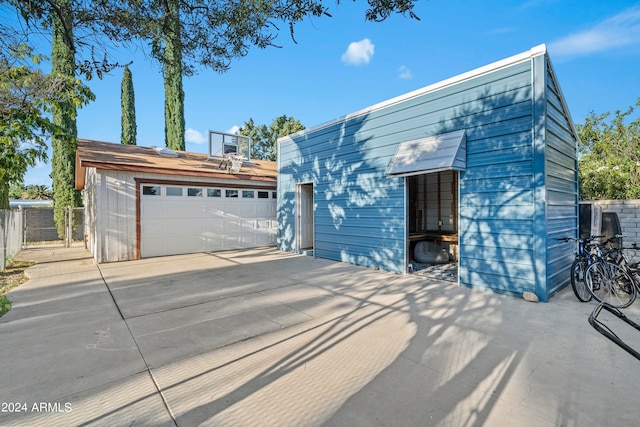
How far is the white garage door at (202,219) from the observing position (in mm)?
8773

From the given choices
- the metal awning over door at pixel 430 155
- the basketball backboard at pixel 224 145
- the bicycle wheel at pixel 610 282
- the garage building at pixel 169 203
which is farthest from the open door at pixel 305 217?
the bicycle wheel at pixel 610 282

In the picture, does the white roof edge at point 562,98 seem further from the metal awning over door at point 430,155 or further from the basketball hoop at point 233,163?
the basketball hoop at point 233,163

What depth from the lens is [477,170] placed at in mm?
5098

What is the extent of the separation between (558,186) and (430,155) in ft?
6.89

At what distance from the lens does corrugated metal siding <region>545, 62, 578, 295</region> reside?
181 inches

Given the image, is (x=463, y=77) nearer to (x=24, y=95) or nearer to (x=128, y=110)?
(x=24, y=95)

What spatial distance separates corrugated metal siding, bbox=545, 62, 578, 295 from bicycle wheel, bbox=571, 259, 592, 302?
0.83ft

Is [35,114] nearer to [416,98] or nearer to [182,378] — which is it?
[182,378]

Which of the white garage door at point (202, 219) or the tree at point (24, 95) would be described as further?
the white garage door at point (202, 219)

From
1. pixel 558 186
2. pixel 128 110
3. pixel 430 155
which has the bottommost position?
pixel 558 186

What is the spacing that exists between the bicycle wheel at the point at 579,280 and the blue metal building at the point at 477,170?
0.84 feet

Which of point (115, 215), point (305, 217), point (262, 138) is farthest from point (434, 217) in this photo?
point (262, 138)

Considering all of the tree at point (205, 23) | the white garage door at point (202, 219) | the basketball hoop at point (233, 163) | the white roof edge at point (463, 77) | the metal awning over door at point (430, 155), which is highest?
the tree at point (205, 23)

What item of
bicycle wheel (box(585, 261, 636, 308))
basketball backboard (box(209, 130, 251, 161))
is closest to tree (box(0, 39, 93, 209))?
basketball backboard (box(209, 130, 251, 161))
